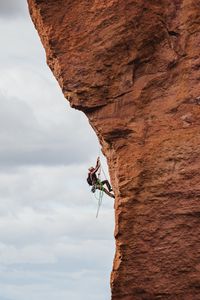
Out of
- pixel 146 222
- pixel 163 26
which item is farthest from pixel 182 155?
pixel 163 26

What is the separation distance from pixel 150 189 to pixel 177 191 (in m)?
0.48

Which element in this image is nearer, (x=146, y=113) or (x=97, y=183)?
(x=146, y=113)

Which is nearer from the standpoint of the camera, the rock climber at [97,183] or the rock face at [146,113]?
the rock face at [146,113]

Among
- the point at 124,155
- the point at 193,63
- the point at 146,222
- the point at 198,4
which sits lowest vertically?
the point at 146,222

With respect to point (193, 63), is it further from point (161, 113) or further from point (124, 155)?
point (124, 155)

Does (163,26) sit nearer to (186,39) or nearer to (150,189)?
(186,39)

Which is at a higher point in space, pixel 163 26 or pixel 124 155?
pixel 163 26

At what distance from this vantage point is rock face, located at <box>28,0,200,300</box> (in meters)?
14.5

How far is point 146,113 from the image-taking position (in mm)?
14773

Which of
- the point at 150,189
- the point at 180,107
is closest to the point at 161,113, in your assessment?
the point at 180,107

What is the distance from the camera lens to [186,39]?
14.8 metres

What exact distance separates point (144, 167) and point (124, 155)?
0.44 m

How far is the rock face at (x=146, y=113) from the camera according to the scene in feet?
47.7

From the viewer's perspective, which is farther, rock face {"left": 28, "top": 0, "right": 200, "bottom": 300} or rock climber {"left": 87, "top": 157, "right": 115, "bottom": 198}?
rock climber {"left": 87, "top": 157, "right": 115, "bottom": 198}
